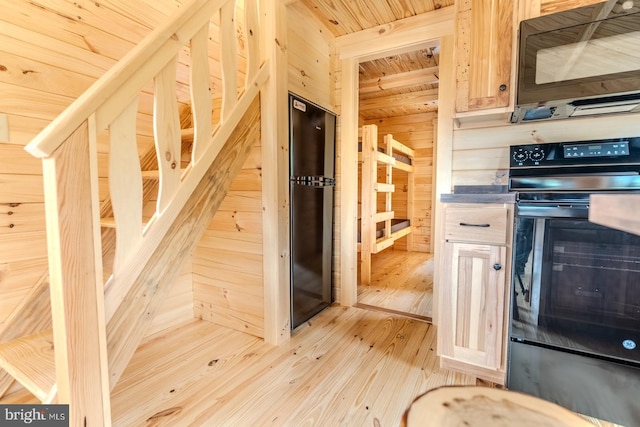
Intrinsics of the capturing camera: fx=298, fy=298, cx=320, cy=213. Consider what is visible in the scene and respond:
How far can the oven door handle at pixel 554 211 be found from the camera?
1.26 m

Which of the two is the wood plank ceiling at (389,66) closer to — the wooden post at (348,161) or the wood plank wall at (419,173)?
the wood plank wall at (419,173)

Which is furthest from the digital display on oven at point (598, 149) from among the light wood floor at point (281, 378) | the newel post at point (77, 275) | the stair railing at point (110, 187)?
the newel post at point (77, 275)

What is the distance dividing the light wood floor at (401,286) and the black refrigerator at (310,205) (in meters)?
0.54

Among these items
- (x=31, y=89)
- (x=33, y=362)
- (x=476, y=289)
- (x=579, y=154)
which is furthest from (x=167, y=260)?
(x=579, y=154)

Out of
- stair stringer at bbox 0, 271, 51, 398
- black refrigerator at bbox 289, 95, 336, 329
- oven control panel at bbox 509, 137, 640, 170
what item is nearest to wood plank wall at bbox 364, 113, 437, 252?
black refrigerator at bbox 289, 95, 336, 329

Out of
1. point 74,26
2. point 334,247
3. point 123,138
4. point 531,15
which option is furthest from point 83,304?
point 531,15

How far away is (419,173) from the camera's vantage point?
5.00m

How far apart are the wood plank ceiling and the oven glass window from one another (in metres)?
1.68

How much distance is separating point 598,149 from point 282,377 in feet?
6.44

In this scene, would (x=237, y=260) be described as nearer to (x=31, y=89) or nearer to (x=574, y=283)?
(x=31, y=89)

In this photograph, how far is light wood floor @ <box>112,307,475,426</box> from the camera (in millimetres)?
1328

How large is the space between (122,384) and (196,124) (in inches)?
54.0

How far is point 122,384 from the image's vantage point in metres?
1.53

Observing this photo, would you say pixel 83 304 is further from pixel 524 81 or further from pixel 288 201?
pixel 524 81
